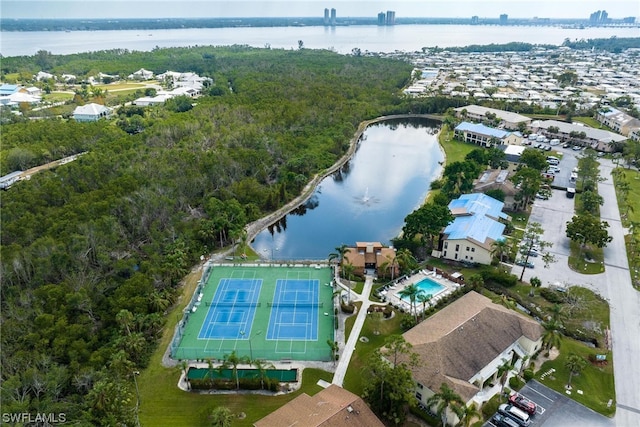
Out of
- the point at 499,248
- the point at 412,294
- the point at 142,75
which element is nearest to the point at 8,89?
the point at 142,75

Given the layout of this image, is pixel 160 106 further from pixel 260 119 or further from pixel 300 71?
pixel 300 71

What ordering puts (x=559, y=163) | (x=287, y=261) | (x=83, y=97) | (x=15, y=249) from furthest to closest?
(x=83, y=97), (x=559, y=163), (x=287, y=261), (x=15, y=249)

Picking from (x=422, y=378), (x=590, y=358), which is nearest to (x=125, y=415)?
(x=422, y=378)

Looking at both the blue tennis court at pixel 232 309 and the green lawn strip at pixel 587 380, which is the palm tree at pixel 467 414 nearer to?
the green lawn strip at pixel 587 380

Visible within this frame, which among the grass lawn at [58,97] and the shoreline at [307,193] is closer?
the shoreline at [307,193]

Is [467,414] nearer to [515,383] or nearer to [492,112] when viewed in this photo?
[515,383]

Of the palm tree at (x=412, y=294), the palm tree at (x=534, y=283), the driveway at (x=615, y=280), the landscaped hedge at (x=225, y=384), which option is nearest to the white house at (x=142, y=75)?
the driveway at (x=615, y=280)
